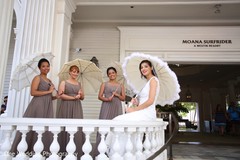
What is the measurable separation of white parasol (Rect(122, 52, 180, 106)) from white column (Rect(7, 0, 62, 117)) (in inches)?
65.7

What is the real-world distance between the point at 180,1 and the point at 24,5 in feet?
10.4

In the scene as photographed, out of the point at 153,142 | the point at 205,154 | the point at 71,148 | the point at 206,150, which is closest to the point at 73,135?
the point at 71,148

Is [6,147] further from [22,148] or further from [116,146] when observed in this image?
[116,146]

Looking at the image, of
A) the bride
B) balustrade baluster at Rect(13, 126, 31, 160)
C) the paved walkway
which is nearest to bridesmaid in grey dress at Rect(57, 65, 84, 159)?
the bride

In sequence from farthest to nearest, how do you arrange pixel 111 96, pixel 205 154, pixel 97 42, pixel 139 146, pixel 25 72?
pixel 97 42, pixel 205 154, pixel 111 96, pixel 25 72, pixel 139 146

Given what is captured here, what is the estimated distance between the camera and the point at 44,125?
6.16ft

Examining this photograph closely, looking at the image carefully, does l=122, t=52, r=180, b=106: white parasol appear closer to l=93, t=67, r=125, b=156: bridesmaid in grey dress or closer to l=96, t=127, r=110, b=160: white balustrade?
l=93, t=67, r=125, b=156: bridesmaid in grey dress

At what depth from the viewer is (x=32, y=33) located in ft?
12.0

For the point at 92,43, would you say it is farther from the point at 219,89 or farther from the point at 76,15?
the point at 219,89

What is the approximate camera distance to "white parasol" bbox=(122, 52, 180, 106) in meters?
2.48

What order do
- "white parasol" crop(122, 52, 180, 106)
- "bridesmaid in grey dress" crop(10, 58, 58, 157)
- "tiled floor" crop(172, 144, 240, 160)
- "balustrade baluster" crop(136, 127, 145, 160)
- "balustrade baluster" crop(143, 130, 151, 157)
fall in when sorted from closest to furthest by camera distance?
"balustrade baluster" crop(136, 127, 145, 160) → "balustrade baluster" crop(143, 130, 151, 157) → "white parasol" crop(122, 52, 180, 106) → "bridesmaid in grey dress" crop(10, 58, 58, 157) → "tiled floor" crop(172, 144, 240, 160)

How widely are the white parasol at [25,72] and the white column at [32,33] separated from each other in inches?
21.6

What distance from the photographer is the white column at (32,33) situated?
3.46 m

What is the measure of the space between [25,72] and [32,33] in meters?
0.99
